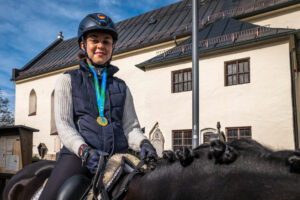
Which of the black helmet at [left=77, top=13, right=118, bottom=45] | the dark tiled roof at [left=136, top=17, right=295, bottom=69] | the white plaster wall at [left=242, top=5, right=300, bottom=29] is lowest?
the black helmet at [left=77, top=13, right=118, bottom=45]

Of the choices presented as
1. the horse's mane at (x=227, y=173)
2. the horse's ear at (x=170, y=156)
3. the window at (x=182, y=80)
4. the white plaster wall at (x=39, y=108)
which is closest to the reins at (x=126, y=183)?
the horse's mane at (x=227, y=173)

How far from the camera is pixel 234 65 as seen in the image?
16.5 metres

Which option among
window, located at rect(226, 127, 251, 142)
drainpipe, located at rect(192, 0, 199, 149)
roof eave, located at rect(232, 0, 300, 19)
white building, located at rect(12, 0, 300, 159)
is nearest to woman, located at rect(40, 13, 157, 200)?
drainpipe, located at rect(192, 0, 199, 149)

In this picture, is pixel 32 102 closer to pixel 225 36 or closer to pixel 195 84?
pixel 225 36

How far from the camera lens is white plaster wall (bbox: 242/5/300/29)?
18242 millimetres

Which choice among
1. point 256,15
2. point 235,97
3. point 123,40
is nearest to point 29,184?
point 235,97

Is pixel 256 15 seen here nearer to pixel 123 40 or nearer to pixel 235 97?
pixel 235 97

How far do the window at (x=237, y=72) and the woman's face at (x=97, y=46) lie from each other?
14495 mm

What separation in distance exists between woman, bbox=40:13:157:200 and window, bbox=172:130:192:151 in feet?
48.3

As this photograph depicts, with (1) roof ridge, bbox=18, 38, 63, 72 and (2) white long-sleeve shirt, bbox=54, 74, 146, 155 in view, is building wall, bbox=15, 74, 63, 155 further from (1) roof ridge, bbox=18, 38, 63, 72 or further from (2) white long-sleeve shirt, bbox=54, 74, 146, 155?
(2) white long-sleeve shirt, bbox=54, 74, 146, 155

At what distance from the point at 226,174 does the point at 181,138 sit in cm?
1614

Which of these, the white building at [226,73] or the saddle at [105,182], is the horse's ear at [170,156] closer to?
the saddle at [105,182]

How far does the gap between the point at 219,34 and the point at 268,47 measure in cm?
Result: 342

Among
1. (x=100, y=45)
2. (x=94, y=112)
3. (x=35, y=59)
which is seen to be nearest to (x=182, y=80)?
(x=100, y=45)
